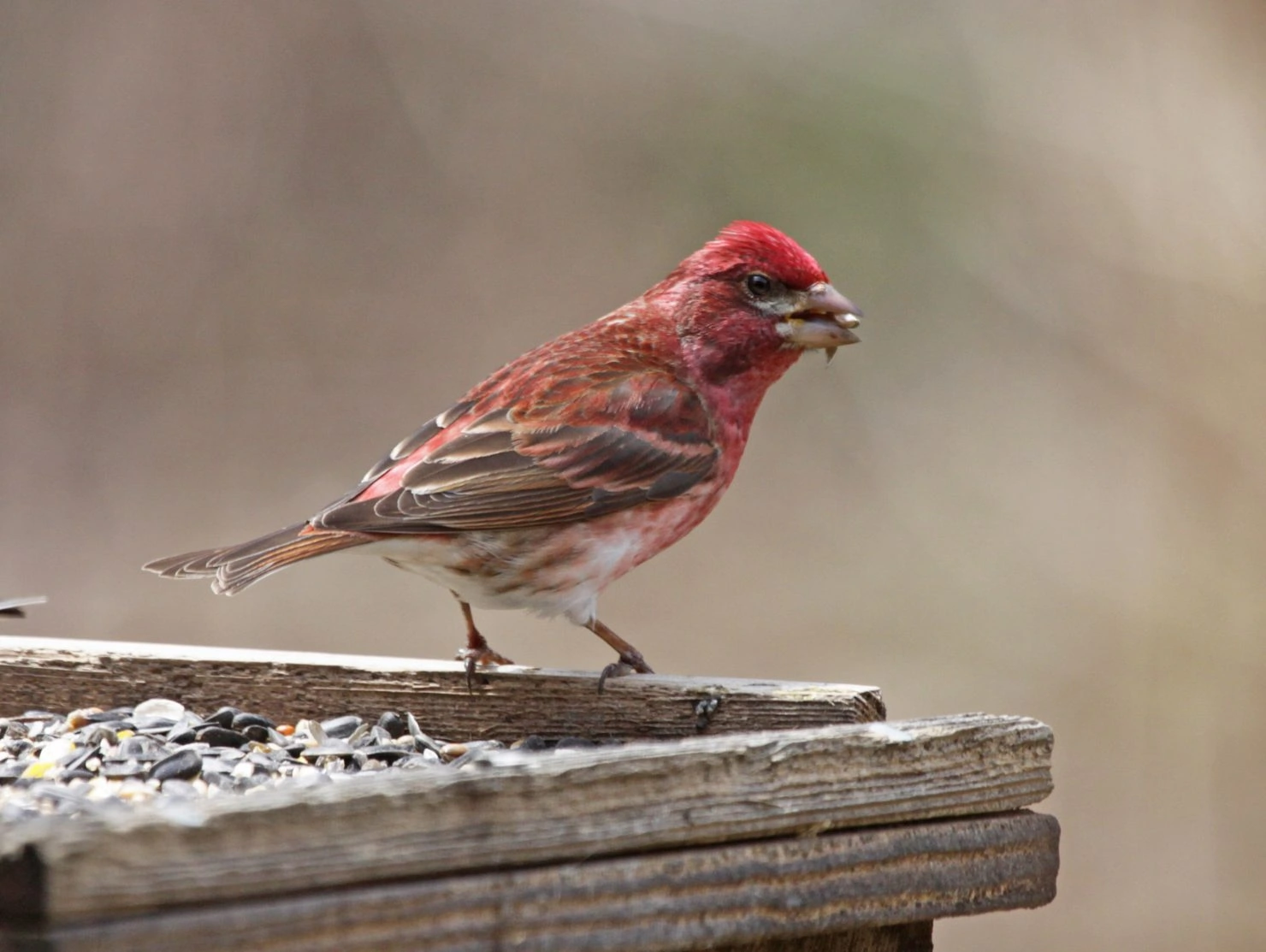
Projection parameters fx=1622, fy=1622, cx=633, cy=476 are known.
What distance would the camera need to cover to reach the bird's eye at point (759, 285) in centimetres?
432

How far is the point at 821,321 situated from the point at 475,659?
4.51 ft

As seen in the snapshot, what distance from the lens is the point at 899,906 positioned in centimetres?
246

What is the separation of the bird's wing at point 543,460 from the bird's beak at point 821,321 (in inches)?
12.6

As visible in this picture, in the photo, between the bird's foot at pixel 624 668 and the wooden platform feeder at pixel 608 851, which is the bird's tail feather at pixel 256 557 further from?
the wooden platform feeder at pixel 608 851

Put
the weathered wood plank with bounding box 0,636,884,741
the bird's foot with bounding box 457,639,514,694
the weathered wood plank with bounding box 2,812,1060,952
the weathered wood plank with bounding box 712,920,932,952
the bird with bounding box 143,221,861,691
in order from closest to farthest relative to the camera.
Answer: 1. the weathered wood plank with bounding box 2,812,1060,952
2. the weathered wood plank with bounding box 712,920,932,952
3. the weathered wood plank with bounding box 0,636,884,741
4. the bird's foot with bounding box 457,639,514,694
5. the bird with bounding box 143,221,861,691

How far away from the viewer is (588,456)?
4.09m

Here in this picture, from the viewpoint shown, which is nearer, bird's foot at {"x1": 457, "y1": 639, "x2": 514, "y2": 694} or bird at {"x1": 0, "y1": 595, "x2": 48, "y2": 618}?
bird's foot at {"x1": 457, "y1": 639, "x2": 514, "y2": 694}

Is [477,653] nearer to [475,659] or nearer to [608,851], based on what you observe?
[475,659]

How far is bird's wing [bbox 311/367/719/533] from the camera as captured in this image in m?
3.83

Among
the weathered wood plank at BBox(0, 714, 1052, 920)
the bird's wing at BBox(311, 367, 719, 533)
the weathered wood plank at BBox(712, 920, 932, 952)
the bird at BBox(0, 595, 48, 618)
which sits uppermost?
the bird's wing at BBox(311, 367, 719, 533)

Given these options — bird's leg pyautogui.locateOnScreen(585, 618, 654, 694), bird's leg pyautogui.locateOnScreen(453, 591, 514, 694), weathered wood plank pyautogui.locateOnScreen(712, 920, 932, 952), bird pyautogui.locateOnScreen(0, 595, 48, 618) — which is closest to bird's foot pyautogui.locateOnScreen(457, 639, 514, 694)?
bird's leg pyautogui.locateOnScreen(453, 591, 514, 694)

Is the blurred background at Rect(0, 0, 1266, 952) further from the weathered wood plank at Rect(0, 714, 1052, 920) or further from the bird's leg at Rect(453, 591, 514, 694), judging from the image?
the weathered wood plank at Rect(0, 714, 1052, 920)

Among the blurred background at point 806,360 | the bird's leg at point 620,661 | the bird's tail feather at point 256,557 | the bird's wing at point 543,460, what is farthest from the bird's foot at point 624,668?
the blurred background at point 806,360

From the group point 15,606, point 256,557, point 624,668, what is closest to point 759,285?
point 624,668
